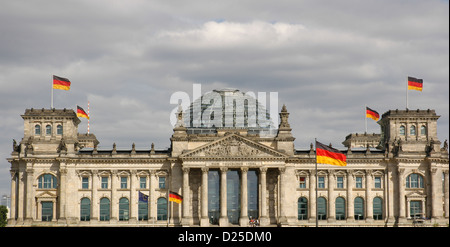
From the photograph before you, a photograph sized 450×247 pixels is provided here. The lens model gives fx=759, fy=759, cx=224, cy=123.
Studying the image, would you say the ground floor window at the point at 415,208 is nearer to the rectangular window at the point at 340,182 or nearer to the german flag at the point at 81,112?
the rectangular window at the point at 340,182

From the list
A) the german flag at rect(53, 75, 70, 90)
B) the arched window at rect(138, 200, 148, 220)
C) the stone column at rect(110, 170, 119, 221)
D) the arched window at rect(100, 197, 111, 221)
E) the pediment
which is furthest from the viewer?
the arched window at rect(138, 200, 148, 220)

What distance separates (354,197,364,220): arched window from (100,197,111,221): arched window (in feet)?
131

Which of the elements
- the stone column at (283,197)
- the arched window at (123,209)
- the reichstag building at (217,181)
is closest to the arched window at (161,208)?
the reichstag building at (217,181)

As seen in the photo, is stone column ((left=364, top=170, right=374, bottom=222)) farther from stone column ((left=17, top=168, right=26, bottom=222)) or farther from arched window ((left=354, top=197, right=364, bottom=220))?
stone column ((left=17, top=168, right=26, bottom=222))

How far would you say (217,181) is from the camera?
12475cm

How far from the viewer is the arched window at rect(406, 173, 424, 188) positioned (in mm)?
123125

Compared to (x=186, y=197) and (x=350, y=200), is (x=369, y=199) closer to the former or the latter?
(x=350, y=200)

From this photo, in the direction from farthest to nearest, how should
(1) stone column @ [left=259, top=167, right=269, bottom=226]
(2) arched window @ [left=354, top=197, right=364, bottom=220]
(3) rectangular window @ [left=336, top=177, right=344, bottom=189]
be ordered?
(3) rectangular window @ [left=336, top=177, right=344, bottom=189]
(2) arched window @ [left=354, top=197, right=364, bottom=220]
(1) stone column @ [left=259, top=167, right=269, bottom=226]

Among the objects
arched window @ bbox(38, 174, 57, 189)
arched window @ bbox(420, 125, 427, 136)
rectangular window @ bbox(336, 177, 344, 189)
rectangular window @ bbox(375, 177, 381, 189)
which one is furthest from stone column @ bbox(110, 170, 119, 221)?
arched window @ bbox(420, 125, 427, 136)

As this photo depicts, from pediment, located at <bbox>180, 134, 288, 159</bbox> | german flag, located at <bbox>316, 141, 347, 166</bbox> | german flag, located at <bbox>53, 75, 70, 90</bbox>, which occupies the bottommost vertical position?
german flag, located at <bbox>316, 141, 347, 166</bbox>

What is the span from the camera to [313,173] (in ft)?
404

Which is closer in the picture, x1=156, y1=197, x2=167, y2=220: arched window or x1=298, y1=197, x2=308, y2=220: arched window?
x1=156, y1=197, x2=167, y2=220: arched window

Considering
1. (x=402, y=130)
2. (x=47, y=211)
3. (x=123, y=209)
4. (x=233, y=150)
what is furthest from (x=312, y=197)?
(x=47, y=211)
